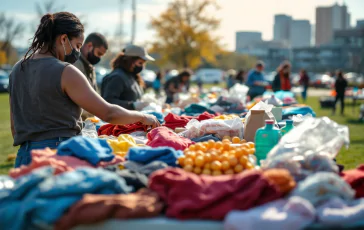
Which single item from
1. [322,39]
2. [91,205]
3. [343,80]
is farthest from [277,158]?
[322,39]

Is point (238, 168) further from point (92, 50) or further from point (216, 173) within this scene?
point (92, 50)

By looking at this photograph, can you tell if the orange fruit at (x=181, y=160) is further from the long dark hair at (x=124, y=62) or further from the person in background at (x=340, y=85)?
the person in background at (x=340, y=85)

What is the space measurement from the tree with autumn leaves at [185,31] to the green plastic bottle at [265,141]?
4231 centimetres

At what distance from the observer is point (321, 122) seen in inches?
135

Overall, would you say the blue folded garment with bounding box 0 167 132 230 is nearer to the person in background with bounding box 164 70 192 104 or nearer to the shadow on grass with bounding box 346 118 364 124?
the person in background with bounding box 164 70 192 104

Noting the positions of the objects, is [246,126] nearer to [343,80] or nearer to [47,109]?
[47,109]

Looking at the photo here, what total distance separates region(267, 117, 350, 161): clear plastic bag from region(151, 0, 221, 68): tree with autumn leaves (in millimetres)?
42606

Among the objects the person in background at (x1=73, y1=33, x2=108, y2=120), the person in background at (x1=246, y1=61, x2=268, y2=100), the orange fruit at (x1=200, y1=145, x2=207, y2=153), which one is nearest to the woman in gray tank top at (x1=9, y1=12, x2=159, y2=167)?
the orange fruit at (x1=200, y1=145, x2=207, y2=153)

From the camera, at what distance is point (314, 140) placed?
3.34 m

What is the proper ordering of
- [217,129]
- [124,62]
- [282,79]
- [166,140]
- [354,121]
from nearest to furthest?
[166,140]
[217,129]
[124,62]
[282,79]
[354,121]

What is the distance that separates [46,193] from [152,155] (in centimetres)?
89

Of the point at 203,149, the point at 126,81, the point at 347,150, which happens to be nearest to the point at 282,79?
the point at 347,150

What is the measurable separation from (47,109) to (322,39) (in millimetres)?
178545

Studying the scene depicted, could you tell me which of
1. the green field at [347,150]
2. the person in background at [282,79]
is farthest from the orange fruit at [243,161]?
the person in background at [282,79]
